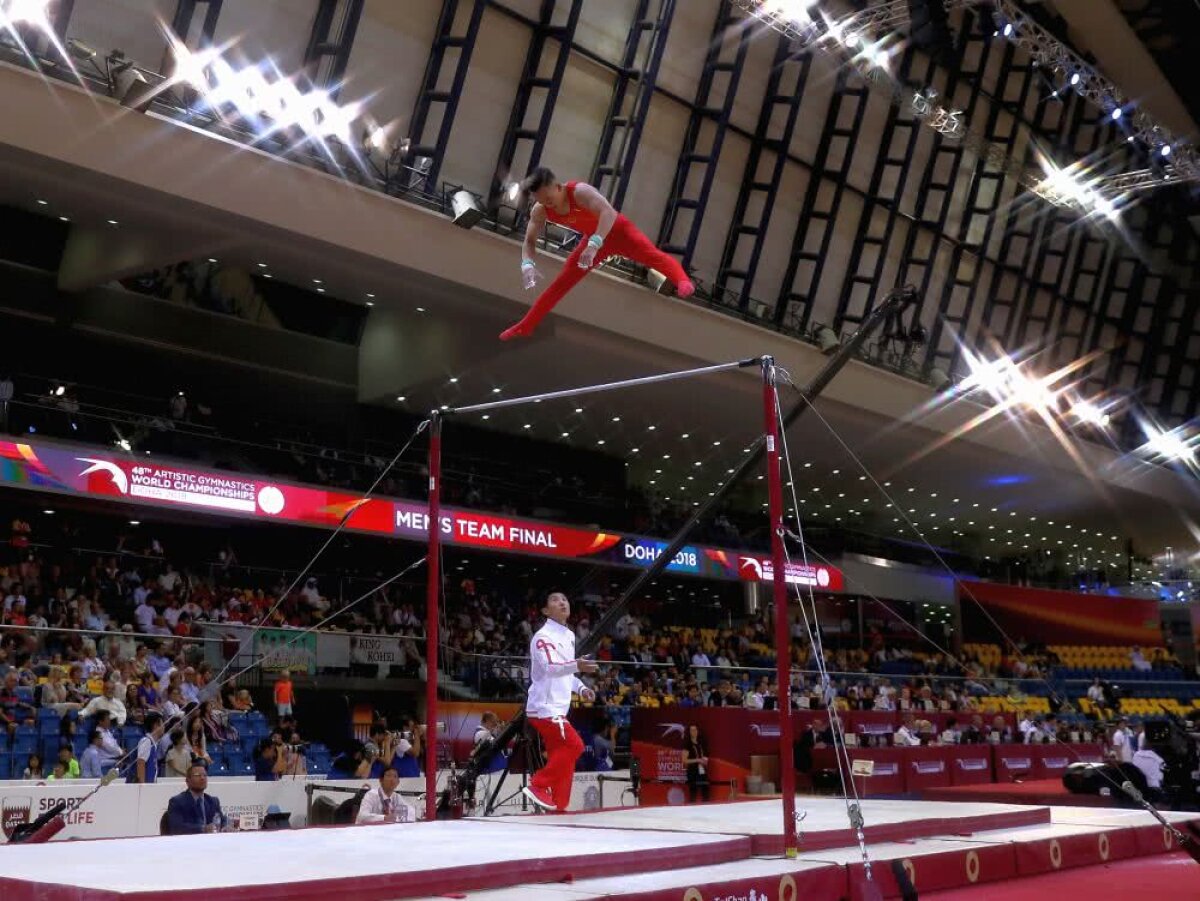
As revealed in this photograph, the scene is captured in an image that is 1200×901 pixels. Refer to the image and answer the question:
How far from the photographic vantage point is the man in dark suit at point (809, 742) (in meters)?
14.4

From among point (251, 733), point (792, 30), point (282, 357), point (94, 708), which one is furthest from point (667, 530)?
point (94, 708)

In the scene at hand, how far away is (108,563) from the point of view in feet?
52.2

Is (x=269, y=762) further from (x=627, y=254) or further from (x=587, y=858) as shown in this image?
(x=587, y=858)

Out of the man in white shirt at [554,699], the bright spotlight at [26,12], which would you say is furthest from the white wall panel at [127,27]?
the man in white shirt at [554,699]

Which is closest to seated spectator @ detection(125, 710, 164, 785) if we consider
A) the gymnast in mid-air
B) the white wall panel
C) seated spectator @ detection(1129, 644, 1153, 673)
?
the gymnast in mid-air

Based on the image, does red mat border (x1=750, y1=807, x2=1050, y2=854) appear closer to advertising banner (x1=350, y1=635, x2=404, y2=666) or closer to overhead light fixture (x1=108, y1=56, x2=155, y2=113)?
advertising banner (x1=350, y1=635, x2=404, y2=666)

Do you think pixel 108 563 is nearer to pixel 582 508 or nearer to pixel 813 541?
pixel 582 508

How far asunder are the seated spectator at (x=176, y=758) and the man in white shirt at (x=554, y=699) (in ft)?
12.6

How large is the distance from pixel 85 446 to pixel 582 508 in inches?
377

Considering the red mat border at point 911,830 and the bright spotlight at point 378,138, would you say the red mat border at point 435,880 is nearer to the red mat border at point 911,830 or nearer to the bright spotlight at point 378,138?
the red mat border at point 911,830

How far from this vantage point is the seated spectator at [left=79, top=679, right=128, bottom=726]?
10.3 m

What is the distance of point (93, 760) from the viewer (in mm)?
9883

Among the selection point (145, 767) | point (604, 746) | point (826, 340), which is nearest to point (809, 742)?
point (604, 746)

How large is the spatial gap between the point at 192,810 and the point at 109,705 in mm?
3033
